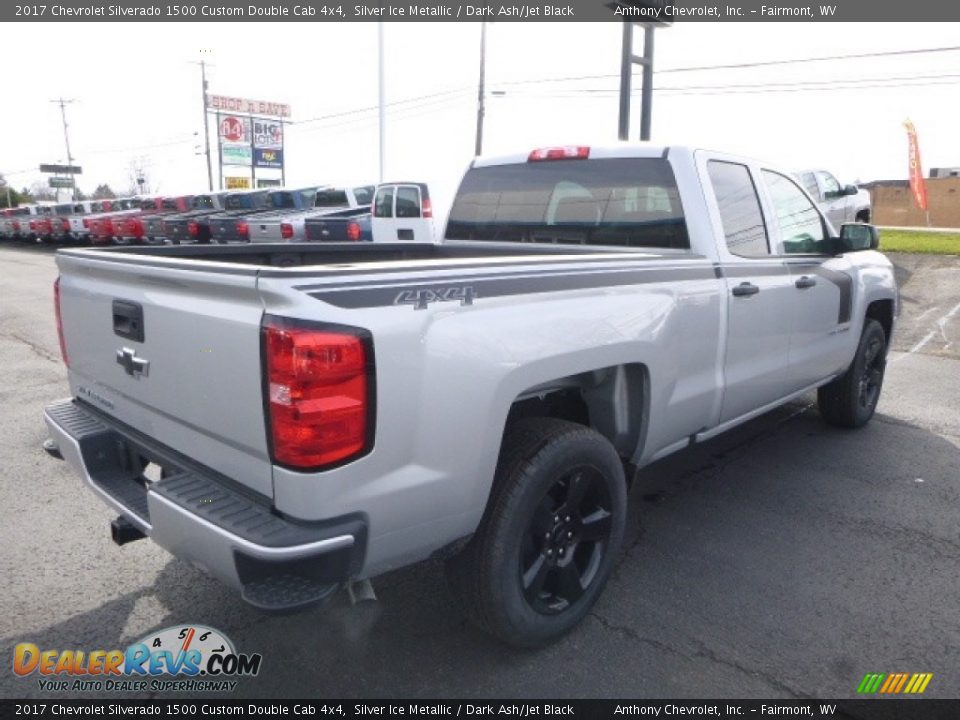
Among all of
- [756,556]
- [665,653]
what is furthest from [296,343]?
[756,556]

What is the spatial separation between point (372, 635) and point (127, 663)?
901 mm

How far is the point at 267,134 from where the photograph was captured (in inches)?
1839

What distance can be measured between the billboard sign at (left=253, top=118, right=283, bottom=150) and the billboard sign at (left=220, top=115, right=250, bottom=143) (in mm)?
642

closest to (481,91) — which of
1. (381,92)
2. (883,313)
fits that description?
(381,92)

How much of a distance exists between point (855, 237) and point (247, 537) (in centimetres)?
Answer: 409

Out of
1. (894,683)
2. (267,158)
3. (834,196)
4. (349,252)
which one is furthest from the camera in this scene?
(267,158)

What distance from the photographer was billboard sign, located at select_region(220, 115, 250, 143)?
46.0 metres

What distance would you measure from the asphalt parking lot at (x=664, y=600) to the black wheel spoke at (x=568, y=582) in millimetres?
180

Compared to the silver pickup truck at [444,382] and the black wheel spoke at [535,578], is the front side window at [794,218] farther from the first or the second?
the black wheel spoke at [535,578]

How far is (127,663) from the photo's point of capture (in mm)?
2699

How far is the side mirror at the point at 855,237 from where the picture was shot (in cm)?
454

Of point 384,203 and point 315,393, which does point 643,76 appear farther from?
point 315,393

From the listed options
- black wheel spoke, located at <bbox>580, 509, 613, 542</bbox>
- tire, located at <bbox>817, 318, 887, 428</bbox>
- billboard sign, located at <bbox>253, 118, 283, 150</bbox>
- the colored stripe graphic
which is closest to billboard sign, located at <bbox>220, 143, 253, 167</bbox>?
billboard sign, located at <bbox>253, 118, 283, 150</bbox>

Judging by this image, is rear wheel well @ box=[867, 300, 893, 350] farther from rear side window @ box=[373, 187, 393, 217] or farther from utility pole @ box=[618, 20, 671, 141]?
rear side window @ box=[373, 187, 393, 217]
